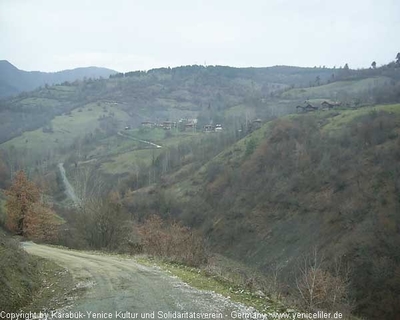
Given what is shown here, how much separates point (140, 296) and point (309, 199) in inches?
2260

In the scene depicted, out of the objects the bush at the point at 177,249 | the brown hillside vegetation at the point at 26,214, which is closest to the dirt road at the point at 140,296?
the bush at the point at 177,249

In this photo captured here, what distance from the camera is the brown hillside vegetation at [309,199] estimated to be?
42.5 m

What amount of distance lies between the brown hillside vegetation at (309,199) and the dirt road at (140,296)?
22.0 meters

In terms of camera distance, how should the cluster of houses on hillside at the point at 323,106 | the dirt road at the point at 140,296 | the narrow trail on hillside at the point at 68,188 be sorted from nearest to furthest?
the dirt road at the point at 140,296
the narrow trail on hillside at the point at 68,188
the cluster of houses on hillside at the point at 323,106

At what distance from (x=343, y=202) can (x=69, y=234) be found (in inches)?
1551

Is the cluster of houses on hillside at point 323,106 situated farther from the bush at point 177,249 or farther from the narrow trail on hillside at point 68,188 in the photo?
the bush at point 177,249

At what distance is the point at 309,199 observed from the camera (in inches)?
2633

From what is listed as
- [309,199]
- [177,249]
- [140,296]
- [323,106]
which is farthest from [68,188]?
[140,296]

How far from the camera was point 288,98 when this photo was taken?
617 ft

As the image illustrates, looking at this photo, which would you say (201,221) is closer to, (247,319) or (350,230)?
(350,230)

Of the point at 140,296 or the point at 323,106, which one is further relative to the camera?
the point at 323,106

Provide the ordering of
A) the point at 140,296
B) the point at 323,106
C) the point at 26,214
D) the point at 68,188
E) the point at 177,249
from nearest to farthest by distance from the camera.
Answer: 1. the point at 140,296
2. the point at 177,249
3. the point at 26,214
4. the point at 68,188
5. the point at 323,106

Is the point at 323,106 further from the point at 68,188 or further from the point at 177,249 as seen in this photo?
the point at 177,249

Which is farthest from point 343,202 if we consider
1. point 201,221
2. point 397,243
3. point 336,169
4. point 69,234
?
point 69,234
